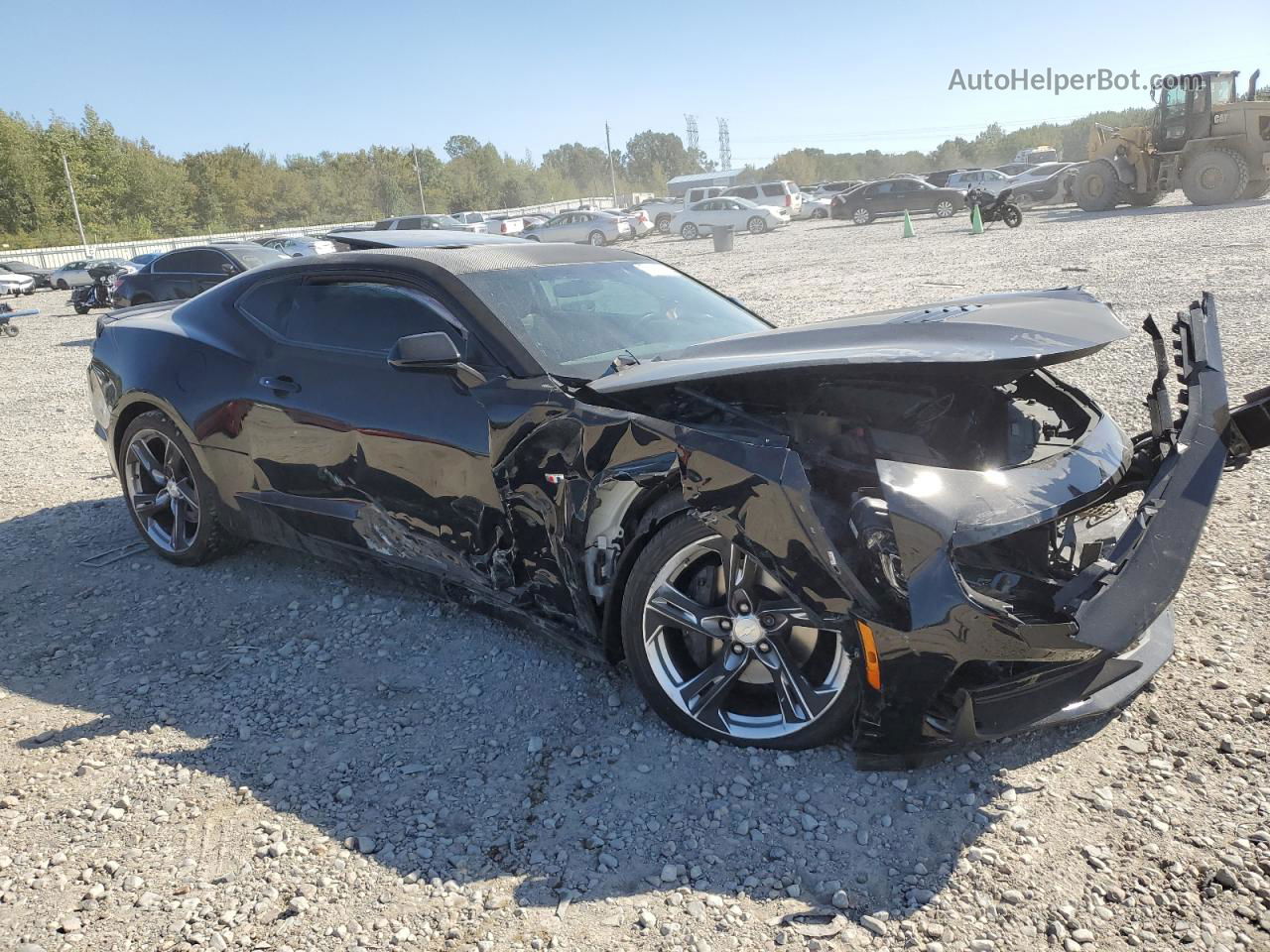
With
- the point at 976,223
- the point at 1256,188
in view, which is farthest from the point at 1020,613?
the point at 1256,188

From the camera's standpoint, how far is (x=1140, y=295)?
10828mm

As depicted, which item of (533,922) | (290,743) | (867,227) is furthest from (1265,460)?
(867,227)

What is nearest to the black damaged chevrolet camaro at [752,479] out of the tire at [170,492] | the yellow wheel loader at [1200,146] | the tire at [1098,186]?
the tire at [170,492]

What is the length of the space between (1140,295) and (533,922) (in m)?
11.1

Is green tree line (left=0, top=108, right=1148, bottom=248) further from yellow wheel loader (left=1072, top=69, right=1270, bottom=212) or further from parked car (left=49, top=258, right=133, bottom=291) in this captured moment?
yellow wheel loader (left=1072, top=69, right=1270, bottom=212)

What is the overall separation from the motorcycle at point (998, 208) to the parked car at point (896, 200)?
24.1ft

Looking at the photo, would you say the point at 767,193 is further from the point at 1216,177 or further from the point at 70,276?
the point at 70,276

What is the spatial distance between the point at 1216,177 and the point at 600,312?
25.3m

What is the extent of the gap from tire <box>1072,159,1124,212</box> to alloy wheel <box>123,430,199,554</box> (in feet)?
85.9

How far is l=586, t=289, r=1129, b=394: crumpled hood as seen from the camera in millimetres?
2539

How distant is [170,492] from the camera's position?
4.64 metres

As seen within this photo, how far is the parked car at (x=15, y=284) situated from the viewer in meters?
29.0

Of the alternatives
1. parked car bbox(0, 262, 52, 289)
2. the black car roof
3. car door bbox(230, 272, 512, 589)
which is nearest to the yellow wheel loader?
the black car roof

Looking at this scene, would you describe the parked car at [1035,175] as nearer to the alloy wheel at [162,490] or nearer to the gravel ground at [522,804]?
the gravel ground at [522,804]
